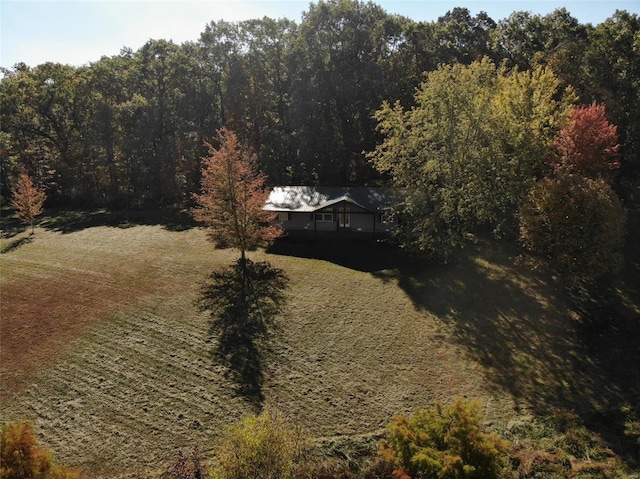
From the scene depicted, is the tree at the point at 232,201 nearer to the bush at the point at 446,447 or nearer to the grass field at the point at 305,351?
the grass field at the point at 305,351

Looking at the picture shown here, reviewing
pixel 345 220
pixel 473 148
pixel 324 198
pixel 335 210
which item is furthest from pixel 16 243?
pixel 473 148

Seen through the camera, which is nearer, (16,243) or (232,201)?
(232,201)

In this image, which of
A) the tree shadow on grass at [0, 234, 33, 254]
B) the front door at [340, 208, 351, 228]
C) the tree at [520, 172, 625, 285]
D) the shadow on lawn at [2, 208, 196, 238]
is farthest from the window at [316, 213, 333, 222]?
the tree shadow on grass at [0, 234, 33, 254]

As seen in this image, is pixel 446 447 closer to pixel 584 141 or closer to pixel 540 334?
pixel 540 334

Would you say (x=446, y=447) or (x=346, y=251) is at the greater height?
(x=346, y=251)

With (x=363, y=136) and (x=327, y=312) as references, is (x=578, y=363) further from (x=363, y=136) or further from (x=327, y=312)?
(x=363, y=136)
